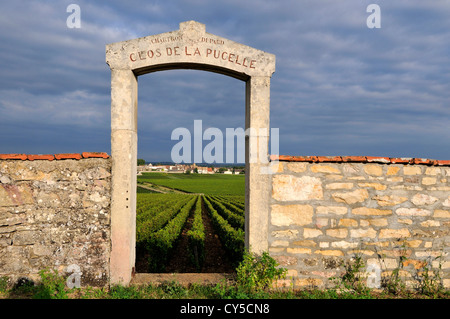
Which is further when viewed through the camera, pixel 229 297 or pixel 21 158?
pixel 21 158

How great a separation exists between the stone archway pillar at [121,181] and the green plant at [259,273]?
5.78 feet

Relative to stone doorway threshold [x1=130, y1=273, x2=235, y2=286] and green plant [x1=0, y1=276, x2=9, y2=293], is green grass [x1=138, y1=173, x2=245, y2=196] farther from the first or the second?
green plant [x1=0, y1=276, x2=9, y2=293]

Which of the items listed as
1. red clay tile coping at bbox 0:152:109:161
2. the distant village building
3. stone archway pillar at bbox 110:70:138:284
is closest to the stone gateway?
stone archway pillar at bbox 110:70:138:284

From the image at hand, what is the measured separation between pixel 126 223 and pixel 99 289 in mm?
1039

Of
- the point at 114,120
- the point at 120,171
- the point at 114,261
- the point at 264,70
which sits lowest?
the point at 114,261

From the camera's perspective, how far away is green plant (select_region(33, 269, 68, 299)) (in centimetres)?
380

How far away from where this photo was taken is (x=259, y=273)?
430 centimetres

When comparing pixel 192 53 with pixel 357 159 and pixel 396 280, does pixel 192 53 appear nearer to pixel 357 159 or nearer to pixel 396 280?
pixel 357 159

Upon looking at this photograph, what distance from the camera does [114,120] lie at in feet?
14.2

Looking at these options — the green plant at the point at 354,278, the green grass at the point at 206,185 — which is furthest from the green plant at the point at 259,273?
the green grass at the point at 206,185

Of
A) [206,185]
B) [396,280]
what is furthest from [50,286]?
[206,185]

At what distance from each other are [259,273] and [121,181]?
2556 mm
